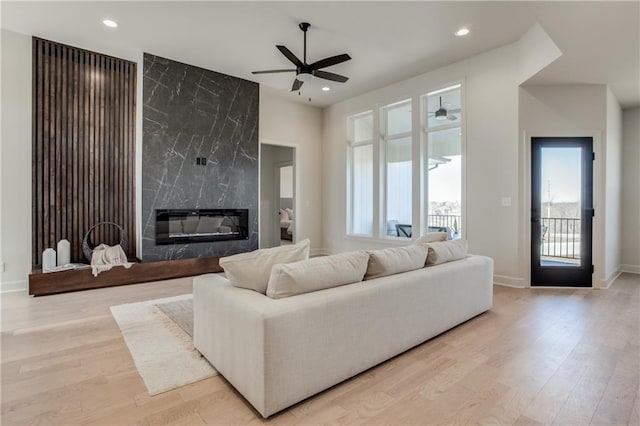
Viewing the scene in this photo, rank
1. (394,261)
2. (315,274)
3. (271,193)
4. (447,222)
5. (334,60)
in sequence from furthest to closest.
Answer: (271,193) → (447,222) → (334,60) → (394,261) → (315,274)

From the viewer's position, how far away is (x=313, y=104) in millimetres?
7109

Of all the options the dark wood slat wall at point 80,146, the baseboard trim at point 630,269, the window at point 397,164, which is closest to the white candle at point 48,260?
the dark wood slat wall at point 80,146

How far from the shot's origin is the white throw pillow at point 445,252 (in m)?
2.74

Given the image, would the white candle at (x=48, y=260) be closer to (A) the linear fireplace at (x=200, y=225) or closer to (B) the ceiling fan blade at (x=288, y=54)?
(A) the linear fireplace at (x=200, y=225)

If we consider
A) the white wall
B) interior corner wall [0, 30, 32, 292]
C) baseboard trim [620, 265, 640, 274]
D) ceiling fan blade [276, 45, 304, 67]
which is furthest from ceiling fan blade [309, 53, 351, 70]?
baseboard trim [620, 265, 640, 274]

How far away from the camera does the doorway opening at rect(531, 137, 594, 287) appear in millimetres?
4297

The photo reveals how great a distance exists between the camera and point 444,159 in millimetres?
5285

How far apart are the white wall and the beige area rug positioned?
652 cm

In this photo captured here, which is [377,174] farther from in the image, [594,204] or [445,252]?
[445,252]

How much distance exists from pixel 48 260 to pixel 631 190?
8.45 m

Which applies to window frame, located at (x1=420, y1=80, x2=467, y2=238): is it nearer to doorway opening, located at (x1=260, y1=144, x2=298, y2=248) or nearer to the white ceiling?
the white ceiling

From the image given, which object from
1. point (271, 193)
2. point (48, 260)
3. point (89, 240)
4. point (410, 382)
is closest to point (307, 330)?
point (410, 382)

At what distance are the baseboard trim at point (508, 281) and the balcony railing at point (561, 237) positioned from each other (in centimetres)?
51

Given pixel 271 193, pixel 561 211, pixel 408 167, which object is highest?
pixel 408 167
